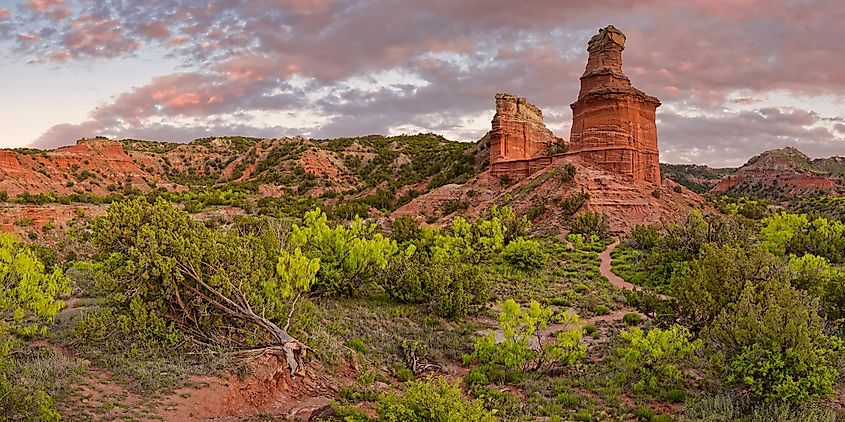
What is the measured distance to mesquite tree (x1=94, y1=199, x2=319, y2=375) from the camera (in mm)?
12414

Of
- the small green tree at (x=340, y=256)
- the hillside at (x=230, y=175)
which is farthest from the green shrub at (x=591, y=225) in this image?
the small green tree at (x=340, y=256)

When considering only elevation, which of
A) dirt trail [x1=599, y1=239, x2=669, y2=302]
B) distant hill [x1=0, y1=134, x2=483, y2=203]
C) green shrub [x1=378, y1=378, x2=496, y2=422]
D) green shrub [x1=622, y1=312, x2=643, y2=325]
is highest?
distant hill [x1=0, y1=134, x2=483, y2=203]

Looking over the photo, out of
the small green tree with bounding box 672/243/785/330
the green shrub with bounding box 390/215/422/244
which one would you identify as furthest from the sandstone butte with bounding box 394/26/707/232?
the small green tree with bounding box 672/243/785/330

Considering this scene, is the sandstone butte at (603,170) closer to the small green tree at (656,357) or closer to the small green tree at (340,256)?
the small green tree at (340,256)

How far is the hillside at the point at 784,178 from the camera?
88188 mm

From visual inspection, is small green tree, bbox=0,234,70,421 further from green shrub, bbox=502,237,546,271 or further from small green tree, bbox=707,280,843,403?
green shrub, bbox=502,237,546,271

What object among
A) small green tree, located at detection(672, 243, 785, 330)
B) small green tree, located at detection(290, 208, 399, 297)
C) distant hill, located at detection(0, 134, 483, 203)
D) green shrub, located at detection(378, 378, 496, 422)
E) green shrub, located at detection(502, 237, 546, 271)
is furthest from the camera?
distant hill, located at detection(0, 134, 483, 203)

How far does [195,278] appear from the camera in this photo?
1259 cm

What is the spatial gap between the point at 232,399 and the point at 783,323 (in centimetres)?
1205

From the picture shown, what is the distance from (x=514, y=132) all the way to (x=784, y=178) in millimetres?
70341

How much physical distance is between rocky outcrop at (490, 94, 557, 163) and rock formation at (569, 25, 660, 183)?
784 centimetres

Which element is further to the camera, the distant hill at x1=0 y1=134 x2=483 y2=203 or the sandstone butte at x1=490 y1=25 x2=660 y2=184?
→ the distant hill at x1=0 y1=134 x2=483 y2=203

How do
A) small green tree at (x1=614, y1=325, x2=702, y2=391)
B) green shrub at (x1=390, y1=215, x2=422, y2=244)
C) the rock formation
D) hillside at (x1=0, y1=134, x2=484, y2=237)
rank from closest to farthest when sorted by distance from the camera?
small green tree at (x1=614, y1=325, x2=702, y2=391)
green shrub at (x1=390, y1=215, x2=422, y2=244)
the rock formation
hillside at (x1=0, y1=134, x2=484, y2=237)

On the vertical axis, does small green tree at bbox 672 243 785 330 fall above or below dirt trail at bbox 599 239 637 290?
above
